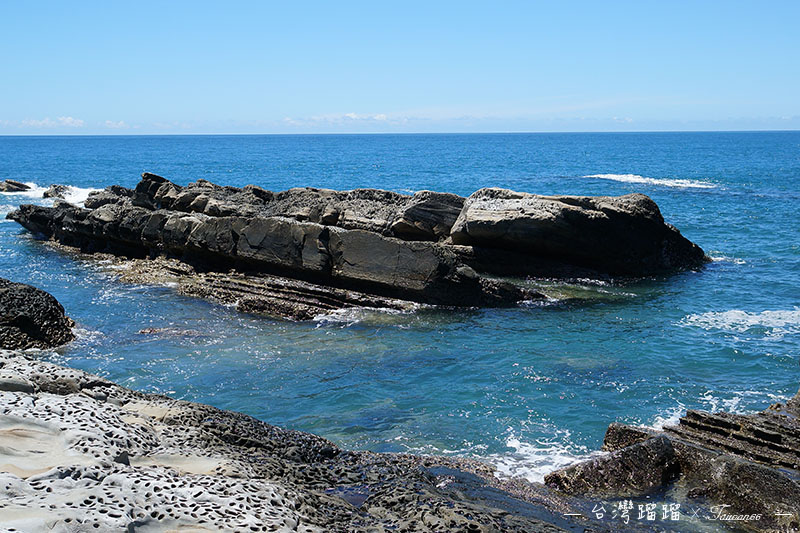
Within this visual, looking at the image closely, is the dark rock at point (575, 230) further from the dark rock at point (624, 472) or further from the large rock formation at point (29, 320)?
the dark rock at point (624, 472)

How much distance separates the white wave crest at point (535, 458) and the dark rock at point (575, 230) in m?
12.2

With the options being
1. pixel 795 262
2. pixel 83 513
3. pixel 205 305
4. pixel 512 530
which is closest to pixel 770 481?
pixel 512 530

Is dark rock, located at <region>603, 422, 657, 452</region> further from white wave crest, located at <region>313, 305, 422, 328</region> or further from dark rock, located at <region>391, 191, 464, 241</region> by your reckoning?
dark rock, located at <region>391, 191, 464, 241</region>

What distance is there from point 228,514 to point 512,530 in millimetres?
2602

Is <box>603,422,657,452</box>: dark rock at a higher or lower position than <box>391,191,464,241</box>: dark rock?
lower

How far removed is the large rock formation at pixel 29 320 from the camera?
15938 mm

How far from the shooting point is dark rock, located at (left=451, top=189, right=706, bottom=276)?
22.8 metres

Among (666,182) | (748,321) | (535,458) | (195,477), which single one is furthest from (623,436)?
(666,182)

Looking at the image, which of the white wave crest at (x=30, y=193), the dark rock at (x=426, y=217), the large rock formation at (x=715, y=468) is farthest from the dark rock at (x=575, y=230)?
the white wave crest at (x=30, y=193)

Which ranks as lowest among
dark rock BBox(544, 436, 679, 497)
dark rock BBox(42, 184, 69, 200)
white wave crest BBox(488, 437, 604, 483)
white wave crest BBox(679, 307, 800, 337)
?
white wave crest BBox(488, 437, 604, 483)

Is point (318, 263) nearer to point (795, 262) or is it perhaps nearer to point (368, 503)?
point (368, 503)

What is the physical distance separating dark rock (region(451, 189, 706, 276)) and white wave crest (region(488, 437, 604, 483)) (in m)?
12.2

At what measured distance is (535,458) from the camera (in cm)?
1077

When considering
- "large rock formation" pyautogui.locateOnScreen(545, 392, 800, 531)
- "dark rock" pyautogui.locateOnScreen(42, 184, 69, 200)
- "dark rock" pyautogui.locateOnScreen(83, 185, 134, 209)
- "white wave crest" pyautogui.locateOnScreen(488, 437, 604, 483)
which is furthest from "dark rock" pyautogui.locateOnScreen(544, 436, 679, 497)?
"dark rock" pyautogui.locateOnScreen(42, 184, 69, 200)
